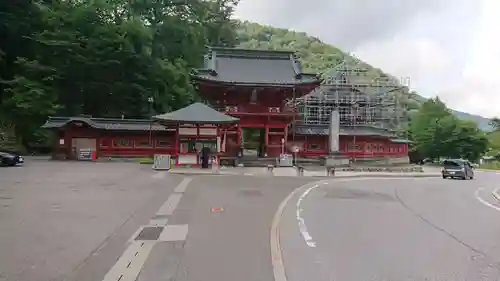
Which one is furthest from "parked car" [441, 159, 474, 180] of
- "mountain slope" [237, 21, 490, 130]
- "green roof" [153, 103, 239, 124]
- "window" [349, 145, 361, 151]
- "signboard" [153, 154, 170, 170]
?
Result: "mountain slope" [237, 21, 490, 130]

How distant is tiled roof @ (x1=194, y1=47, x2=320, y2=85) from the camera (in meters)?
44.6

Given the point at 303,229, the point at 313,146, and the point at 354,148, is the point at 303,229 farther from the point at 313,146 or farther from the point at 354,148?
the point at 354,148

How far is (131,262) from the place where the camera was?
6.89 metres

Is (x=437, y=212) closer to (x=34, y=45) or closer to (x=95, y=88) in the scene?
(x=95, y=88)

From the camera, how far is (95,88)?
53.6m

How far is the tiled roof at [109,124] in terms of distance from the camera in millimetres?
43781

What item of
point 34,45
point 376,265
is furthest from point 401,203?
point 34,45

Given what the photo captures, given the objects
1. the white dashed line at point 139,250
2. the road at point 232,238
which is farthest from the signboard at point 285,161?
the white dashed line at point 139,250

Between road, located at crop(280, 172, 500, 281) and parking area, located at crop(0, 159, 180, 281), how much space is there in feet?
9.59

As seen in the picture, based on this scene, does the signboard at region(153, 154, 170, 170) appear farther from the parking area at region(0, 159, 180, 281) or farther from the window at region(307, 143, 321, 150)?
the window at region(307, 143, 321, 150)

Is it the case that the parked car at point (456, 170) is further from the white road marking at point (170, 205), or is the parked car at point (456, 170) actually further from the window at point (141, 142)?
the white road marking at point (170, 205)

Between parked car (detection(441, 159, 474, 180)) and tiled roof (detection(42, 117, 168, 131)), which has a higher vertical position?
tiled roof (detection(42, 117, 168, 131))

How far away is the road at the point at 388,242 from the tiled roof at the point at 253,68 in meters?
30.4

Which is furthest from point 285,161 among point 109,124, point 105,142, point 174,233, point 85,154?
point 174,233
